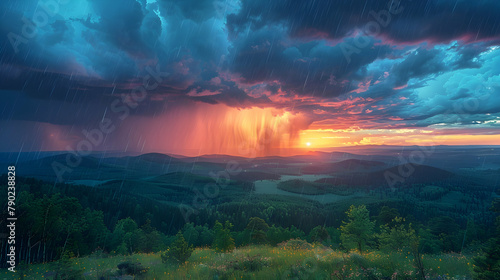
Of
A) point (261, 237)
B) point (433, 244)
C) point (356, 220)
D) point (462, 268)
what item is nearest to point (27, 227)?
point (261, 237)

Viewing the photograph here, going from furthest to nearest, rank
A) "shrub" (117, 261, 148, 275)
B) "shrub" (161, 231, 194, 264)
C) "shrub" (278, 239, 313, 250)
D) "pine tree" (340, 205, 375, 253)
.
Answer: "pine tree" (340, 205, 375, 253) → "shrub" (278, 239, 313, 250) → "shrub" (161, 231, 194, 264) → "shrub" (117, 261, 148, 275)

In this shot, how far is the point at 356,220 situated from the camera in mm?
21516

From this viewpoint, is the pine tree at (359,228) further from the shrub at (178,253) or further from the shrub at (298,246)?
the shrub at (178,253)

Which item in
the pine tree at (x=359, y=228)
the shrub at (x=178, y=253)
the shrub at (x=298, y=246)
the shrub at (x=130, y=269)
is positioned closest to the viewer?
the shrub at (x=130, y=269)

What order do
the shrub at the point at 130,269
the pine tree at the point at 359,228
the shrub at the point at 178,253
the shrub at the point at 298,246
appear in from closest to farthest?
the shrub at the point at 130,269 < the shrub at the point at 178,253 < the shrub at the point at 298,246 < the pine tree at the point at 359,228

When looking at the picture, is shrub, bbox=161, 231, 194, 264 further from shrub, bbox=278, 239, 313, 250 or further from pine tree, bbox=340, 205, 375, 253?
pine tree, bbox=340, 205, 375, 253

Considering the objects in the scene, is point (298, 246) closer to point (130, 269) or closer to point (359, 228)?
point (359, 228)

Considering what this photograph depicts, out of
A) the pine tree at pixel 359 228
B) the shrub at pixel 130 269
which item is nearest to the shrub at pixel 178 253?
the shrub at pixel 130 269

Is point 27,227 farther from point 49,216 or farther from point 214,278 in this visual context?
point 214,278

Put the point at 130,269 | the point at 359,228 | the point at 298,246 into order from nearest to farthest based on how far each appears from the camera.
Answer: the point at 130,269 → the point at 298,246 → the point at 359,228

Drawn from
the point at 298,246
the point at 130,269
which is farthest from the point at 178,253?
the point at 298,246

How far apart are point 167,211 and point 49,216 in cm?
10064

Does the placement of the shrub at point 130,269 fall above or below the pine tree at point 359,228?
below

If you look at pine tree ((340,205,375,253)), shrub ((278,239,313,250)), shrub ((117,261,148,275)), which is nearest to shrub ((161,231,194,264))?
shrub ((117,261,148,275))
